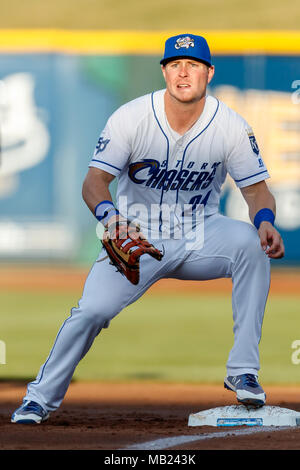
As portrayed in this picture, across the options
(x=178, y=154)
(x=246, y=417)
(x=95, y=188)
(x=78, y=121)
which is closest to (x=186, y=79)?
(x=178, y=154)

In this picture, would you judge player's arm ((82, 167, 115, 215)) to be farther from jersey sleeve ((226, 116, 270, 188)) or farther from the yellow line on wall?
the yellow line on wall

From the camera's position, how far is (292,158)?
45.9 ft

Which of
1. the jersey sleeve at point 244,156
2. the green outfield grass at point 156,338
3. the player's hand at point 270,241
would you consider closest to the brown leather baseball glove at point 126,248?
the player's hand at point 270,241

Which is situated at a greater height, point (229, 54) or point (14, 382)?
point (229, 54)

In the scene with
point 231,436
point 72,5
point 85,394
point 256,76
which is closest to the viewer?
point 231,436

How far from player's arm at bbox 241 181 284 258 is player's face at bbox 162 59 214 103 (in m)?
0.54

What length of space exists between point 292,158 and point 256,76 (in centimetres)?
137

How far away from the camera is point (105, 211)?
159 inches

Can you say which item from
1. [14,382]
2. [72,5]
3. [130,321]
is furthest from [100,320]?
[72,5]

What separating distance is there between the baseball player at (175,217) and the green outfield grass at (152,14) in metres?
14.0

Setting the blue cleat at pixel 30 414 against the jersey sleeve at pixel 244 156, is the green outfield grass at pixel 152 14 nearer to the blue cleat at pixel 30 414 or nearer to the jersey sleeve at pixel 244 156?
the jersey sleeve at pixel 244 156

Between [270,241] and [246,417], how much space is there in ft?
2.57

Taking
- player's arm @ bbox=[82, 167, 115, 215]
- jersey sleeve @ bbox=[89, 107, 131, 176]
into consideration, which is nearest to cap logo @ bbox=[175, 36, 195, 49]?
jersey sleeve @ bbox=[89, 107, 131, 176]

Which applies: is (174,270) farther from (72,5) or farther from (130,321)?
(72,5)
